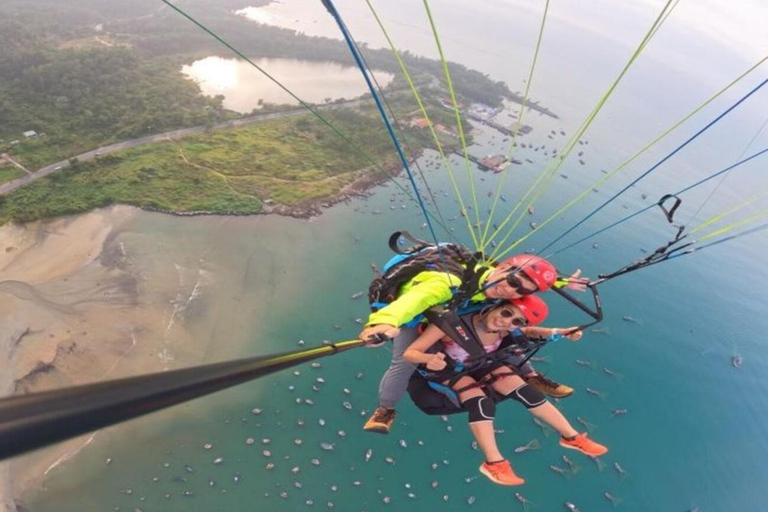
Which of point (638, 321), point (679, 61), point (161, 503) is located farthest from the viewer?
point (679, 61)

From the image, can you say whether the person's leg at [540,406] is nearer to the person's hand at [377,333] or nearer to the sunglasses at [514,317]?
the sunglasses at [514,317]

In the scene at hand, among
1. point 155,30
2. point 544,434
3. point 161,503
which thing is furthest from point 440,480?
point 155,30

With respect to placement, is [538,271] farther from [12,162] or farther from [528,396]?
[12,162]

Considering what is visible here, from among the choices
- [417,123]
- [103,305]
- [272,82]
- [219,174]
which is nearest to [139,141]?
[219,174]

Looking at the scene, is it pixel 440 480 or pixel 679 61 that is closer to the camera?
pixel 440 480

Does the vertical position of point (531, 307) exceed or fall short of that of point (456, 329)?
it exceeds it

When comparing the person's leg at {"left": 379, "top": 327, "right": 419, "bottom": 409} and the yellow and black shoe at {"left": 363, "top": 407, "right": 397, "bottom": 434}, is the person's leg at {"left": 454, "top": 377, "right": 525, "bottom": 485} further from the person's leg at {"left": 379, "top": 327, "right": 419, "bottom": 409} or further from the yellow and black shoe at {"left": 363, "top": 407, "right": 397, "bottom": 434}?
the yellow and black shoe at {"left": 363, "top": 407, "right": 397, "bottom": 434}

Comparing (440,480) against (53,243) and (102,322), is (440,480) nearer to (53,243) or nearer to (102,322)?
(102,322)

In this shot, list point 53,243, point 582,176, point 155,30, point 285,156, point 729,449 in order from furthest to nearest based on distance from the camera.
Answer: point 155,30
point 582,176
point 285,156
point 729,449
point 53,243
